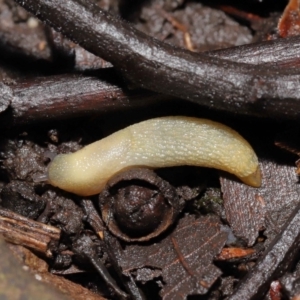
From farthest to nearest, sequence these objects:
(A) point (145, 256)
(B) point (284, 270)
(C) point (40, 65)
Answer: (C) point (40, 65) → (A) point (145, 256) → (B) point (284, 270)

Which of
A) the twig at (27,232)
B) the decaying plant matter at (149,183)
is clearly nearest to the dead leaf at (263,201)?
the decaying plant matter at (149,183)

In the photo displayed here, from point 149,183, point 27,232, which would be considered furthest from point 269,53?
point 27,232

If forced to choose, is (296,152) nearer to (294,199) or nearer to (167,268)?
(294,199)

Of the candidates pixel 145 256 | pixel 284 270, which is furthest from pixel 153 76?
pixel 284 270

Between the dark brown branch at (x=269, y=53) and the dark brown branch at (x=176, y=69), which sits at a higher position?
the dark brown branch at (x=269, y=53)

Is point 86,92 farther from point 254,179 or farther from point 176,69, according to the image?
point 254,179

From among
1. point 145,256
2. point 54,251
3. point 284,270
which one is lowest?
point 54,251

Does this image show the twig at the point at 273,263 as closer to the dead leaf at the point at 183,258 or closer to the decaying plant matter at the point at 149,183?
the decaying plant matter at the point at 149,183
